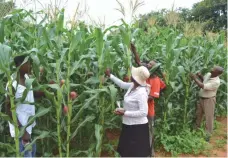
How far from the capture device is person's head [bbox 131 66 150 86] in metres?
3.31

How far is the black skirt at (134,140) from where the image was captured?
3490 millimetres

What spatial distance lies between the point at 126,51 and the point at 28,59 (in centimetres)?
137

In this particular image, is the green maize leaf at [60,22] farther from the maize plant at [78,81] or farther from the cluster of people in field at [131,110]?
the cluster of people in field at [131,110]

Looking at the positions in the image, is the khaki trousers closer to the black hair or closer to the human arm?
the human arm

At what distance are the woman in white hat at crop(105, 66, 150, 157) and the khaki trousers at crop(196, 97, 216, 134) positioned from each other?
1.95 metres

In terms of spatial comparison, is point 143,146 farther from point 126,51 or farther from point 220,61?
point 220,61

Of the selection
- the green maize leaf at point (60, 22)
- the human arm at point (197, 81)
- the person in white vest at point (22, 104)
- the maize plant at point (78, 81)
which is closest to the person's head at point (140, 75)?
the maize plant at point (78, 81)

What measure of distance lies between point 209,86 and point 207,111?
0.47 metres

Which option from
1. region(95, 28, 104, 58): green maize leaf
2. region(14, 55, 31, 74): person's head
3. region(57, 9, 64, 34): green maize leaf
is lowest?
region(14, 55, 31, 74): person's head

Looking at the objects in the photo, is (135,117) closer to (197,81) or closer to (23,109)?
(23,109)

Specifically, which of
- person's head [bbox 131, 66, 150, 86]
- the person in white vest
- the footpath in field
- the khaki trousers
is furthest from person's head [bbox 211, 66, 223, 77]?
→ the person in white vest

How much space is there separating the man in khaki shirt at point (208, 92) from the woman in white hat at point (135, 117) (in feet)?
5.79

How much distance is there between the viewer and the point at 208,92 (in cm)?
514

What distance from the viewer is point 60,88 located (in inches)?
121
